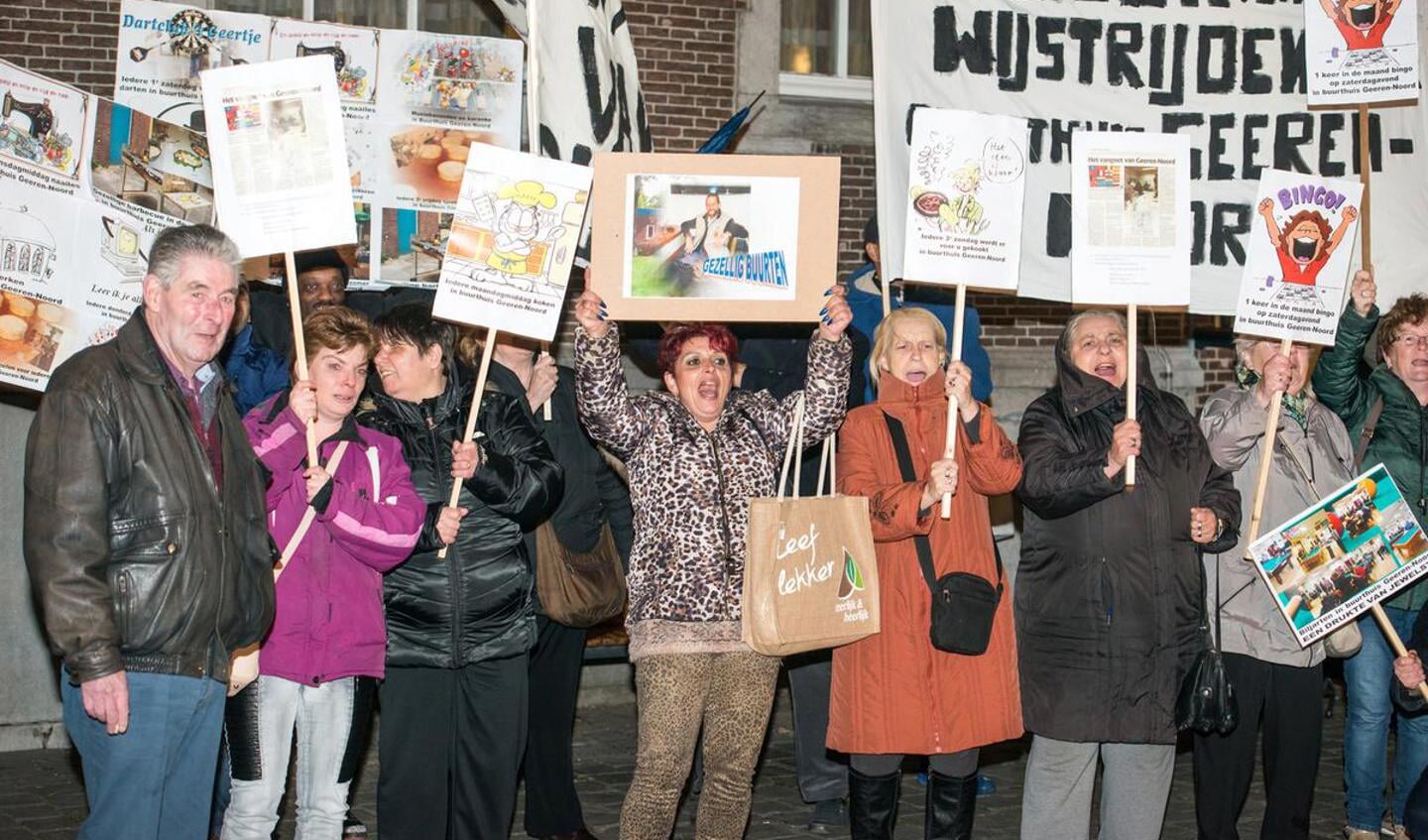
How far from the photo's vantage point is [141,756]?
4.57m

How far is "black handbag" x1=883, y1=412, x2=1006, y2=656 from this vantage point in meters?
6.10

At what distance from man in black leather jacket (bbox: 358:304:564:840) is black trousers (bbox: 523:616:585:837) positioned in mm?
782

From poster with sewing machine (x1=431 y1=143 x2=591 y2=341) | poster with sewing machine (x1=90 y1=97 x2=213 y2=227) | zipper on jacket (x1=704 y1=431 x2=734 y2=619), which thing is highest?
poster with sewing machine (x1=90 y1=97 x2=213 y2=227)

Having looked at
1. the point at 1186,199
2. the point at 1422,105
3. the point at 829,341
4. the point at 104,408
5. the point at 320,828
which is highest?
the point at 1422,105

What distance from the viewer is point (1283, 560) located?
254 inches

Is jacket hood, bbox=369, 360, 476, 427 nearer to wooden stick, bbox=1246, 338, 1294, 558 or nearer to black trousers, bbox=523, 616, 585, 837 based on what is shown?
black trousers, bbox=523, 616, 585, 837

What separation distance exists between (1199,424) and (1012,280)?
3.43 feet

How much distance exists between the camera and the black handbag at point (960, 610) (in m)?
6.10

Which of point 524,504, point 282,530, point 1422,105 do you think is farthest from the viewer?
point 1422,105

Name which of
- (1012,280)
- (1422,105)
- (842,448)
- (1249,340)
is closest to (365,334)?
(842,448)

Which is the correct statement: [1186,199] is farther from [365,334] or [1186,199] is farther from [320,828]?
[320,828]

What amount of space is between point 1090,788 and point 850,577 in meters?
1.24

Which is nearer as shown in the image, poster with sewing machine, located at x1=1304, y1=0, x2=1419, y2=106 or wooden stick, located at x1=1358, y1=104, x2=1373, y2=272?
wooden stick, located at x1=1358, y1=104, x2=1373, y2=272

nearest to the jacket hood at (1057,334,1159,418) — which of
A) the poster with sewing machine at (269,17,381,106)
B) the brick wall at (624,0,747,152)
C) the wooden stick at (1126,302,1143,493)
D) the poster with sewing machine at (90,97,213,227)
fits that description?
the wooden stick at (1126,302,1143,493)
